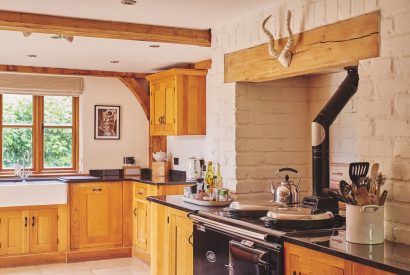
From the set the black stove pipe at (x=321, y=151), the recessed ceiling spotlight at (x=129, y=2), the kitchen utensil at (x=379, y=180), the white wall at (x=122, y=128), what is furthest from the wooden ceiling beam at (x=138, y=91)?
the kitchen utensil at (x=379, y=180)

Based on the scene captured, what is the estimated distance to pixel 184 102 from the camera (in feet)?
20.3

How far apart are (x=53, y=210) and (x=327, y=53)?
4.10 m

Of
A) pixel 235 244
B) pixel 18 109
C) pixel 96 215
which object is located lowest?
pixel 96 215

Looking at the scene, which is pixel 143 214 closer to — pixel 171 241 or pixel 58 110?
pixel 58 110

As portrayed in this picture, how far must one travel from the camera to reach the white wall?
23.0ft

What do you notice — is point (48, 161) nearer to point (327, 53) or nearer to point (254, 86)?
point (254, 86)

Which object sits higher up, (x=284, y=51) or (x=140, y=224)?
(x=284, y=51)

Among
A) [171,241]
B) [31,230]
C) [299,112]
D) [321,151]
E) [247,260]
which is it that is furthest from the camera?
[31,230]

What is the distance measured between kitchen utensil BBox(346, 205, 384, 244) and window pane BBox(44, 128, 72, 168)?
4985 millimetres

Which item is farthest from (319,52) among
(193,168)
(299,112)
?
(193,168)

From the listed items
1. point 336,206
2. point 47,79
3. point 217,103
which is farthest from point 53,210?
point 336,206

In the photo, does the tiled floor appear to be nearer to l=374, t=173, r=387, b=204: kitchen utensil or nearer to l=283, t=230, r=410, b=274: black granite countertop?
l=283, t=230, r=410, b=274: black granite countertop

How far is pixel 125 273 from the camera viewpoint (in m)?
5.83

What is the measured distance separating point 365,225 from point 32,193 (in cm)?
435
